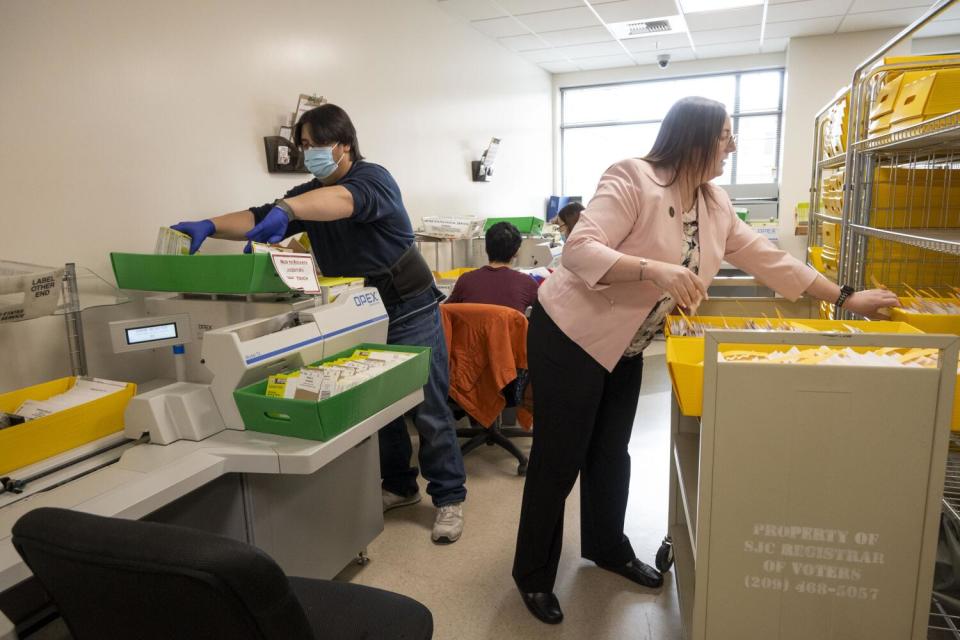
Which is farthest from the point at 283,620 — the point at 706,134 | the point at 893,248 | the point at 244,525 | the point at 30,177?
the point at 893,248

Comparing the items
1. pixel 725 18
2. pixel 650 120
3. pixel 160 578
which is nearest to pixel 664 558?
pixel 160 578

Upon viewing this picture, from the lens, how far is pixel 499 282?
302 centimetres

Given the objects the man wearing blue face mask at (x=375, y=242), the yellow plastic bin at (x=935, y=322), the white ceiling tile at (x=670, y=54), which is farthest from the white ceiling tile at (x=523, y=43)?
the yellow plastic bin at (x=935, y=322)

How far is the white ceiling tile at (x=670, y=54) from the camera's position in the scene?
6.14 m

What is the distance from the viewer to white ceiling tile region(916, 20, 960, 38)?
207 inches

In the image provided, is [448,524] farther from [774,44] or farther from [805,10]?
[774,44]

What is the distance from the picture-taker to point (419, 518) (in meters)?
2.49

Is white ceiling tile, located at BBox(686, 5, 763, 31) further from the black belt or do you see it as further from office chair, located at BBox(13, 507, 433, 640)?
office chair, located at BBox(13, 507, 433, 640)

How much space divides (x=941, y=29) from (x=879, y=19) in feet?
2.35

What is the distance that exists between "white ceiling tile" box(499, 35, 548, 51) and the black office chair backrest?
5323mm

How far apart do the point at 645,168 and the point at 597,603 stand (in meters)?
1.31

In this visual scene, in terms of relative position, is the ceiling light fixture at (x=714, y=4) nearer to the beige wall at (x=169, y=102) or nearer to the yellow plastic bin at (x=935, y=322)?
the beige wall at (x=169, y=102)

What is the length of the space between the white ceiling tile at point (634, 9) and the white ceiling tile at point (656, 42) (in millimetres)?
702

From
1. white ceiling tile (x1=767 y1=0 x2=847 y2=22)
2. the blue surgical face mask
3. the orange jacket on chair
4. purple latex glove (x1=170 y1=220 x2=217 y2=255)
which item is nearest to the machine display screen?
purple latex glove (x1=170 y1=220 x2=217 y2=255)
